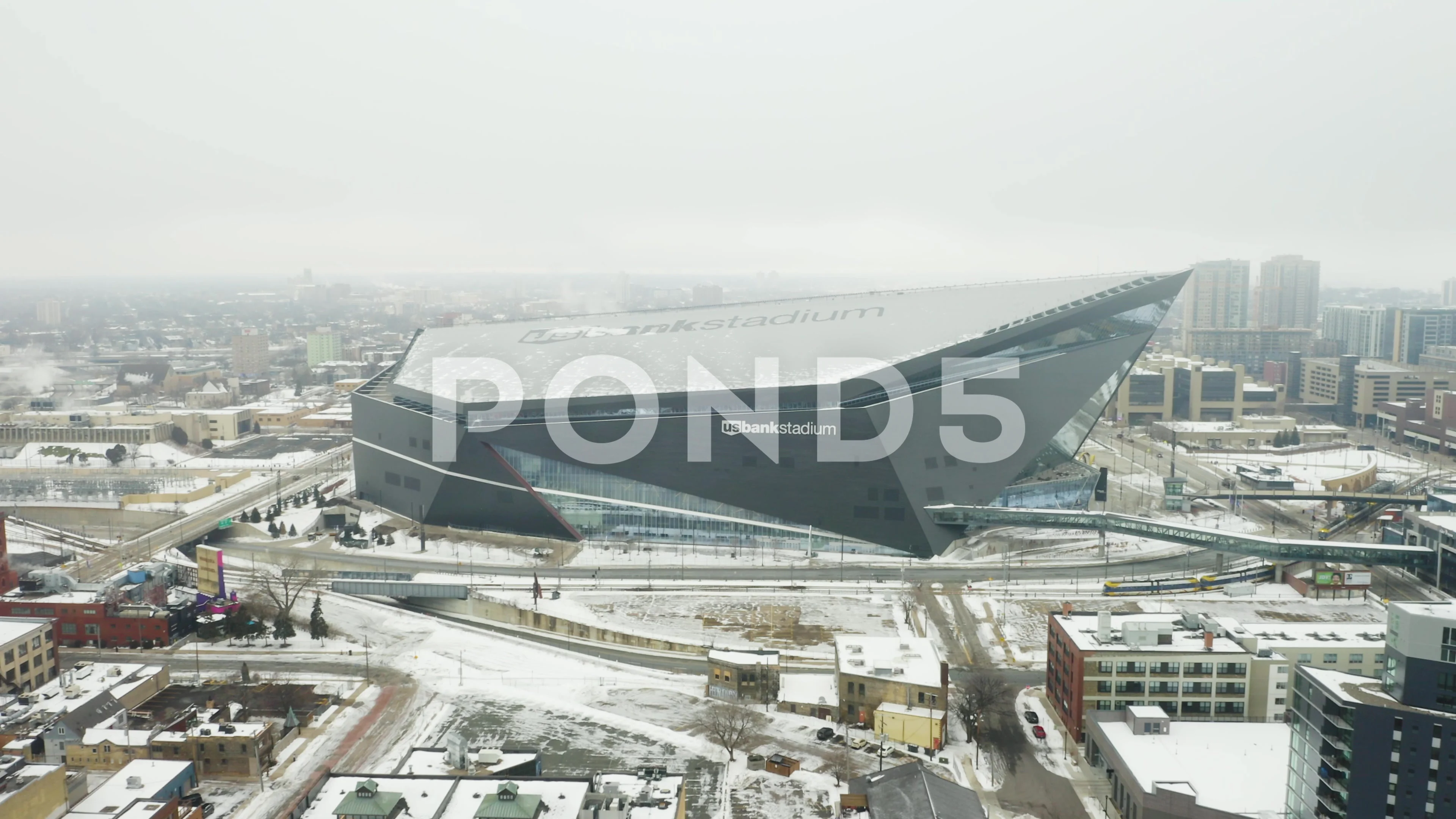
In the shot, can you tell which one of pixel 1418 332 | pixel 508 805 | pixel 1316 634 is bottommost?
pixel 1316 634

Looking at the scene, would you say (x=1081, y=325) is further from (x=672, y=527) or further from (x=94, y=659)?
(x=94, y=659)

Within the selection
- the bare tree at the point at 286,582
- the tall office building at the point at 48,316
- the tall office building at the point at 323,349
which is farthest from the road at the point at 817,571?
the tall office building at the point at 48,316

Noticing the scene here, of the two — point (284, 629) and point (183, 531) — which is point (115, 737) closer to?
point (284, 629)

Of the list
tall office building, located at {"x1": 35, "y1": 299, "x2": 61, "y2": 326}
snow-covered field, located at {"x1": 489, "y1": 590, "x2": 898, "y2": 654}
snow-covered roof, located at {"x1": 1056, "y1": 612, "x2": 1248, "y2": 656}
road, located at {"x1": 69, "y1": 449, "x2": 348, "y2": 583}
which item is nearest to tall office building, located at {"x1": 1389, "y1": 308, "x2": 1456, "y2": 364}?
snow-covered field, located at {"x1": 489, "y1": 590, "x2": 898, "y2": 654}

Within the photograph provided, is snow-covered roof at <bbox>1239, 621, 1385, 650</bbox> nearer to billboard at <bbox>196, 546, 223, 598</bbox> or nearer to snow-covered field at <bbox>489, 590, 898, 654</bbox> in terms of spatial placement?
snow-covered field at <bbox>489, 590, 898, 654</bbox>

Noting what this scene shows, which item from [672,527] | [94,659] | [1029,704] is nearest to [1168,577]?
[1029,704]

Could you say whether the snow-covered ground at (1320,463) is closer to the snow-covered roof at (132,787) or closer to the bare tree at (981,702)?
the bare tree at (981,702)

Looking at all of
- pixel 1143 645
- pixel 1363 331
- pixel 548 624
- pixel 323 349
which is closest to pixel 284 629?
pixel 548 624
